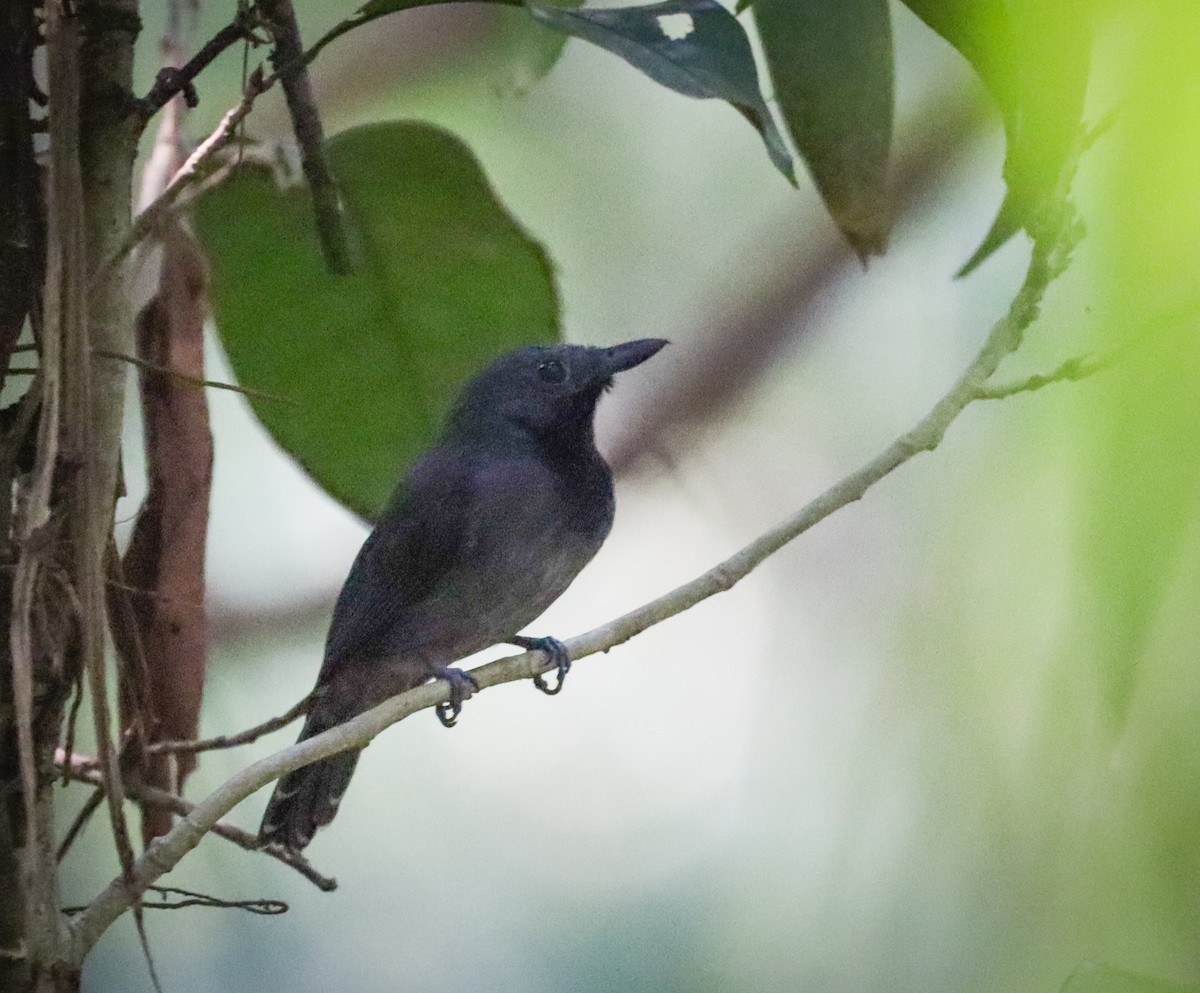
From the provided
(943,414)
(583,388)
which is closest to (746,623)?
(583,388)

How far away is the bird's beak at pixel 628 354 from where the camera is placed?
128 cm

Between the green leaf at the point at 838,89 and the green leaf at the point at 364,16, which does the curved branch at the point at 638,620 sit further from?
the green leaf at the point at 364,16

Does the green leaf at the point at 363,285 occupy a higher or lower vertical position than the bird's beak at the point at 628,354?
higher

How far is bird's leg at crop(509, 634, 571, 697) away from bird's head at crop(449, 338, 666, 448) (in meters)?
0.22

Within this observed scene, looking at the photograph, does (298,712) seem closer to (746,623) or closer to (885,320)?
(746,623)

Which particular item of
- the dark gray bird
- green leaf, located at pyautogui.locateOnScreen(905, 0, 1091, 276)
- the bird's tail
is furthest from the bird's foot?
green leaf, located at pyautogui.locateOnScreen(905, 0, 1091, 276)

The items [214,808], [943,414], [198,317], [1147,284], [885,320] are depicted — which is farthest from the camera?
[885,320]

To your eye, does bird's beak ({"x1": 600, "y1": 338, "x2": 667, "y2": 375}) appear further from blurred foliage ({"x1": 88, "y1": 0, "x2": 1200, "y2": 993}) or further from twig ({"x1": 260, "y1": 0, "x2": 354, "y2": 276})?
blurred foliage ({"x1": 88, "y1": 0, "x2": 1200, "y2": 993})

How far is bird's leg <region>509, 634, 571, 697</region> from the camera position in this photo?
1093 millimetres

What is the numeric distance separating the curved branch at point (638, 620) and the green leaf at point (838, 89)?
170 mm

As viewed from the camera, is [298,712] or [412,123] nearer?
[298,712]

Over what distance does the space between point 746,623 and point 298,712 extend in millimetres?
919

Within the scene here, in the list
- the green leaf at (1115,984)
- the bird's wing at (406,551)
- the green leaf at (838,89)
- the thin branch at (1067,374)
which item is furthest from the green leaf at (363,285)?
the green leaf at (1115,984)

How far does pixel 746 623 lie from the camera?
1.86 m
